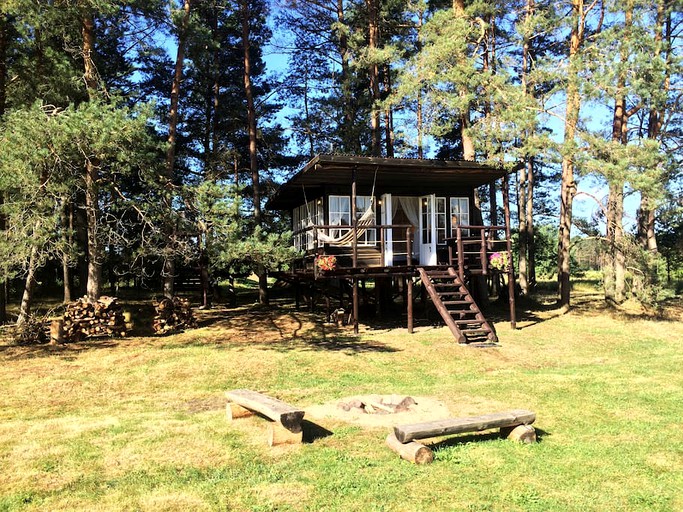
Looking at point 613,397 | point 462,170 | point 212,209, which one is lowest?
point 613,397

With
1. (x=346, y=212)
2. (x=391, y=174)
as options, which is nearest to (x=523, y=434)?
(x=391, y=174)

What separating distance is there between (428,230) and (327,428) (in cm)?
1063

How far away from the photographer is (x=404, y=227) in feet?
45.6

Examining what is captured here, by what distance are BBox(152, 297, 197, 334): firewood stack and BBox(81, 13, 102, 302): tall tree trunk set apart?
5.39ft

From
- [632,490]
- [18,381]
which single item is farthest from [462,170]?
[18,381]

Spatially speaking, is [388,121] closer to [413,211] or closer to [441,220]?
[413,211]

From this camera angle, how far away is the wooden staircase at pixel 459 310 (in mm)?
12359

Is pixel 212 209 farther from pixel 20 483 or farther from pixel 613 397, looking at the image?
pixel 613 397

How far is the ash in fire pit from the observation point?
276 inches

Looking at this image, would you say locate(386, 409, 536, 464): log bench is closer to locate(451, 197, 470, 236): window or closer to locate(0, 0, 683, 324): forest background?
locate(0, 0, 683, 324): forest background

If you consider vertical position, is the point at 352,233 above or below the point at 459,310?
above

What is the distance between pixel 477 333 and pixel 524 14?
13906 mm

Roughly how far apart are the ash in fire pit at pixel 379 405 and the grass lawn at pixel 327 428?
58cm

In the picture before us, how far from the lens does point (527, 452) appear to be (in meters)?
5.42
